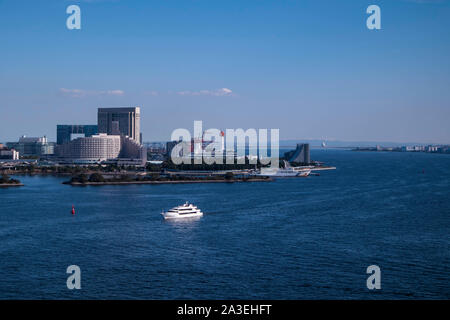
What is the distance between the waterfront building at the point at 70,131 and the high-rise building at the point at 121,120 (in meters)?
4.88

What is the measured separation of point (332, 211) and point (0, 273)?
7.92 m

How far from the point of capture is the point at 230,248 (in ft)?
27.2

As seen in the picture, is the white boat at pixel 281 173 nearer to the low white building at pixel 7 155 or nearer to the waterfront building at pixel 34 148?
the low white building at pixel 7 155

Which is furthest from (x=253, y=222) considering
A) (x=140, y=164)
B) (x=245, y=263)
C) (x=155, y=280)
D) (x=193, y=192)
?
(x=140, y=164)

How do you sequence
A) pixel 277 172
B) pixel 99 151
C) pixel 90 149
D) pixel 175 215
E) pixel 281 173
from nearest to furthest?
pixel 175 215
pixel 281 173
pixel 277 172
pixel 90 149
pixel 99 151

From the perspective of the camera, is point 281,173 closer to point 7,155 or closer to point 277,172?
point 277,172

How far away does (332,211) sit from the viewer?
40.8ft

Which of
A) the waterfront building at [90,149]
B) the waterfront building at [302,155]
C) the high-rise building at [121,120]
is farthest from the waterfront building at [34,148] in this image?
the waterfront building at [302,155]

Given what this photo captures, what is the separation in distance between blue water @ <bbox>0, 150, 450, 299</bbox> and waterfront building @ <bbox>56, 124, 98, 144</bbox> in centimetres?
3374

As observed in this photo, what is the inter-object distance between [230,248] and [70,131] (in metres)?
43.4

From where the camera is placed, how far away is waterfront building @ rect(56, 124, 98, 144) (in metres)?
47.6

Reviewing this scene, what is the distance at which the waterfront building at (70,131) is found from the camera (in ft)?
156

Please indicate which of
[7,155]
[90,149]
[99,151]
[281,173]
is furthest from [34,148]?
[281,173]
